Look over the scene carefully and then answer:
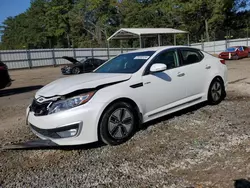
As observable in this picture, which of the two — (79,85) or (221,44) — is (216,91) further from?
(221,44)

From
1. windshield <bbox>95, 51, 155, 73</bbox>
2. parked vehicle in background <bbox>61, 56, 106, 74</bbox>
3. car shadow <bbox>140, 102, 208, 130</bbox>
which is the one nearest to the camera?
windshield <bbox>95, 51, 155, 73</bbox>

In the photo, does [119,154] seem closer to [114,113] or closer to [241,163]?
[114,113]

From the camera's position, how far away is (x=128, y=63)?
16.5 feet

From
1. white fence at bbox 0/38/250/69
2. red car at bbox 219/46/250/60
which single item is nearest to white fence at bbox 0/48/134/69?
white fence at bbox 0/38/250/69

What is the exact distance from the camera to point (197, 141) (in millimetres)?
4051

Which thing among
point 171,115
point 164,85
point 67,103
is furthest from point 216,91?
point 67,103

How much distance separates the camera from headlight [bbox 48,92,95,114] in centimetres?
379

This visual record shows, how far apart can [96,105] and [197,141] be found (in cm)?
163

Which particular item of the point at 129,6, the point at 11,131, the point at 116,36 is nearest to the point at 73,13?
the point at 129,6

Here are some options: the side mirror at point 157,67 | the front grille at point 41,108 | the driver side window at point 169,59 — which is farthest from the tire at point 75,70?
the front grille at point 41,108

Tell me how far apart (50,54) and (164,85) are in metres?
28.5

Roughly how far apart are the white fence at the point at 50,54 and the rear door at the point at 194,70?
26144 millimetres

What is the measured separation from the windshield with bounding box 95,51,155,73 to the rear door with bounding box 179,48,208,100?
86cm

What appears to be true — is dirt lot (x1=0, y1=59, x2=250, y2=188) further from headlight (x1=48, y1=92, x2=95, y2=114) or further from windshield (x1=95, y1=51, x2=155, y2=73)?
windshield (x1=95, y1=51, x2=155, y2=73)
